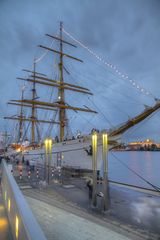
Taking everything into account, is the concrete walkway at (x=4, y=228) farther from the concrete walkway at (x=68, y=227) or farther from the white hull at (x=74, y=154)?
the white hull at (x=74, y=154)

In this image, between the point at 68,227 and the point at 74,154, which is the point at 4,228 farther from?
the point at 74,154

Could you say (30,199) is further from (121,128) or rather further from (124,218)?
(121,128)

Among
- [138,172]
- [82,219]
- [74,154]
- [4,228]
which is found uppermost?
[74,154]

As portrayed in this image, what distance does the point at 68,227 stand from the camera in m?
6.62

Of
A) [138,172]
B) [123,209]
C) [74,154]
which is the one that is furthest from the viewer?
[138,172]

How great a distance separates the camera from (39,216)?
24.5ft

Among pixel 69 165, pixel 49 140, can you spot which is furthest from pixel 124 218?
pixel 69 165

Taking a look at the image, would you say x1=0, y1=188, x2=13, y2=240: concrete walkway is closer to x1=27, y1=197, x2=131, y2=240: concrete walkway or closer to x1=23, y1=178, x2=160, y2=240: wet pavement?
x1=27, y1=197, x2=131, y2=240: concrete walkway

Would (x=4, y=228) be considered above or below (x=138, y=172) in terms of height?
above

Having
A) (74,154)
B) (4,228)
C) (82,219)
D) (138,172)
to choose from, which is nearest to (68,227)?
(82,219)

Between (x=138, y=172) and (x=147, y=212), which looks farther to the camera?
(x=138, y=172)

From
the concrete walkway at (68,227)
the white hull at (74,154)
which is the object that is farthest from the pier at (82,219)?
the white hull at (74,154)

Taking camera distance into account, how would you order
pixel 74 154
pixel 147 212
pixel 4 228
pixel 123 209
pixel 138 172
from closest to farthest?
pixel 4 228
pixel 147 212
pixel 123 209
pixel 74 154
pixel 138 172

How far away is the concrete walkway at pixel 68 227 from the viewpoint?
19.9 ft
